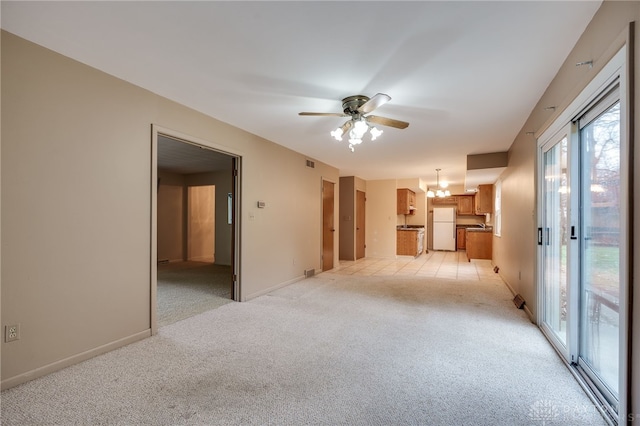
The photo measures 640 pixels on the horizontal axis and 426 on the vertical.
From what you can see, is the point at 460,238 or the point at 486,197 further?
the point at 460,238

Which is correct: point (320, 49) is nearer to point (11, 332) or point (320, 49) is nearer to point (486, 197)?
point (11, 332)

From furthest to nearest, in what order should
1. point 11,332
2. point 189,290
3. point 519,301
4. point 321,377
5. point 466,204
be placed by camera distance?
point 466,204, point 189,290, point 519,301, point 321,377, point 11,332

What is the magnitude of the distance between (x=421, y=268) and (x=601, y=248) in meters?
5.29

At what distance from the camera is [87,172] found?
244 cm

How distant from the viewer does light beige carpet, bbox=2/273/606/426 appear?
175cm

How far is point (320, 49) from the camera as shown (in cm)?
218

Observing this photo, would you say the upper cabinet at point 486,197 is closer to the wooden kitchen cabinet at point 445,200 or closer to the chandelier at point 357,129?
the wooden kitchen cabinet at point 445,200

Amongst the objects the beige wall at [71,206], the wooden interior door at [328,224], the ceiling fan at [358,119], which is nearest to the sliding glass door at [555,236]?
the ceiling fan at [358,119]

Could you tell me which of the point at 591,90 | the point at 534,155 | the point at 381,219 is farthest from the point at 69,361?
the point at 381,219

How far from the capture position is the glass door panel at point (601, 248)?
5.82 feet

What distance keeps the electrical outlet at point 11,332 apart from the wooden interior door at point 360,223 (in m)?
7.48

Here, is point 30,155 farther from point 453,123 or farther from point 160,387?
point 453,123

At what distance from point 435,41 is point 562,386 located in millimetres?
2614

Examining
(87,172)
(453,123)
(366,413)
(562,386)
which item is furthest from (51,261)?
(453,123)
